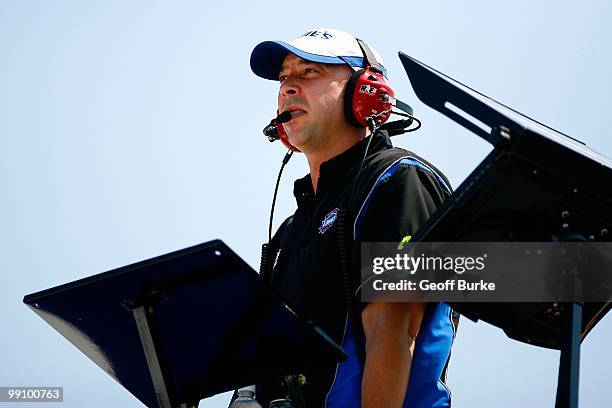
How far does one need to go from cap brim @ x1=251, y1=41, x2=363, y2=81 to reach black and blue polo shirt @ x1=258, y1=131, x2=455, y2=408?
1.89 ft

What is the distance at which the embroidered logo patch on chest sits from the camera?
3732 millimetres

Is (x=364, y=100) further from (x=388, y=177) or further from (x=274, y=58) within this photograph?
(x=388, y=177)

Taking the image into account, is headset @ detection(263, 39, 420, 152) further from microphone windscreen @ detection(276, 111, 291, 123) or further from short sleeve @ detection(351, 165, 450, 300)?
short sleeve @ detection(351, 165, 450, 300)

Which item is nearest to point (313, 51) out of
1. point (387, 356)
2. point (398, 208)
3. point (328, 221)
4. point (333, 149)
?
point (333, 149)

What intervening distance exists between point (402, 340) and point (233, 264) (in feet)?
2.91

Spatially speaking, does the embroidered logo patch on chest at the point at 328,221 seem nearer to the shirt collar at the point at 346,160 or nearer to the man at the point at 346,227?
the man at the point at 346,227

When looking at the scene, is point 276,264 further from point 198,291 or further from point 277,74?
point 198,291

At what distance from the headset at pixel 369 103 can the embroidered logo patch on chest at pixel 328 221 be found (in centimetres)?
59

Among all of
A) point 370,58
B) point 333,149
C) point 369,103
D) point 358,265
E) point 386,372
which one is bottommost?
point 386,372

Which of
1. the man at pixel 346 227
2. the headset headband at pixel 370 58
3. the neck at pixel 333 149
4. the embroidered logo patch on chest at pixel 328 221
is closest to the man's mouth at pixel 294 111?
the man at pixel 346 227

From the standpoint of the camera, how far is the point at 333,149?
4309mm

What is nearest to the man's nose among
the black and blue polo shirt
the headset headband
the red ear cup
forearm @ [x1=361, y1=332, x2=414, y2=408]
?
the red ear cup

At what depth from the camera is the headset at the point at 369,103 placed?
427 cm

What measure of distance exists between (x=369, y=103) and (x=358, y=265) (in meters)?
1.08
